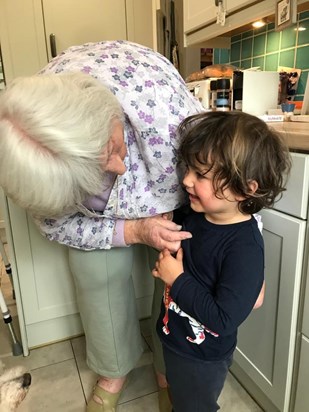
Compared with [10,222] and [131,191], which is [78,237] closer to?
[131,191]

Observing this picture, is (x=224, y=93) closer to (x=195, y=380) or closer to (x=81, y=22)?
(x=81, y=22)

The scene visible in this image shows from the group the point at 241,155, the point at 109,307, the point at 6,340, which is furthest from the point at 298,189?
the point at 6,340

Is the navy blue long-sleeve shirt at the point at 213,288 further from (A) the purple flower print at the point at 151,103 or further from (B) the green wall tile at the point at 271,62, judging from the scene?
(B) the green wall tile at the point at 271,62

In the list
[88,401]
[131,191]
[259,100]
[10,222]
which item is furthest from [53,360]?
[259,100]

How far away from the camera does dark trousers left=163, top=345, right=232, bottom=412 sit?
0.75 meters

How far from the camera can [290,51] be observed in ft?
4.53

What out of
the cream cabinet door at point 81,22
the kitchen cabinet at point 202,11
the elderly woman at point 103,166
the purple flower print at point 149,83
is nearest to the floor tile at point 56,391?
the elderly woman at point 103,166

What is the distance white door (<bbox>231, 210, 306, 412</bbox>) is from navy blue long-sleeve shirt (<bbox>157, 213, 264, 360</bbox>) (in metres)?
0.16

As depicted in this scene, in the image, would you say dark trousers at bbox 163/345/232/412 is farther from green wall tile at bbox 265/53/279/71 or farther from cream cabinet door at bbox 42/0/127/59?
cream cabinet door at bbox 42/0/127/59

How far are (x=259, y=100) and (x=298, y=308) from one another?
81cm

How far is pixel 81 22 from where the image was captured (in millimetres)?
1553

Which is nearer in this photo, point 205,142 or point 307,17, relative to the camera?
point 205,142

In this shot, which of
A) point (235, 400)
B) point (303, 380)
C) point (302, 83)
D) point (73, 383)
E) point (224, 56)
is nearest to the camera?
point (303, 380)

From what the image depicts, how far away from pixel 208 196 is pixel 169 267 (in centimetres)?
17
